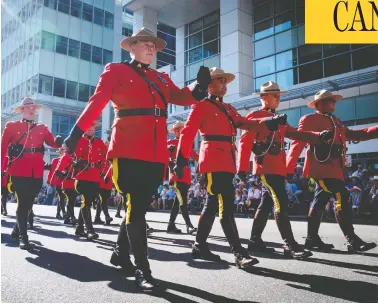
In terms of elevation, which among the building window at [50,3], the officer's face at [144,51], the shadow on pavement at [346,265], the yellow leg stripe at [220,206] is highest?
the building window at [50,3]

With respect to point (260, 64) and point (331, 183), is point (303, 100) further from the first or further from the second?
point (331, 183)

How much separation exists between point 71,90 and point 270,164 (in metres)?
31.9

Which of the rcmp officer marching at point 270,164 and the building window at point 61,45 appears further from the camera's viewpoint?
the building window at point 61,45

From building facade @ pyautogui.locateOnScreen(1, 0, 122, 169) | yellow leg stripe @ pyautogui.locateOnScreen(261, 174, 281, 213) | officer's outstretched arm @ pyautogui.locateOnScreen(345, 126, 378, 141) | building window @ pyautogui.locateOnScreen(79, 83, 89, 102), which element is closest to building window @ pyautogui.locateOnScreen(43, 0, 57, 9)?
building facade @ pyautogui.locateOnScreen(1, 0, 122, 169)

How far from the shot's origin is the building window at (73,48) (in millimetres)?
33781

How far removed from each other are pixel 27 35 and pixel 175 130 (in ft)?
102

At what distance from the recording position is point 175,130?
8305mm

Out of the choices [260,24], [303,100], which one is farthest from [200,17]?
[303,100]

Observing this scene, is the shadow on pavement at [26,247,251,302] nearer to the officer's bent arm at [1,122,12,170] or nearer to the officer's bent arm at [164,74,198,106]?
the officer's bent arm at [1,122,12,170]

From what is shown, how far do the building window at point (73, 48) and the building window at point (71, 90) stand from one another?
2.42 metres

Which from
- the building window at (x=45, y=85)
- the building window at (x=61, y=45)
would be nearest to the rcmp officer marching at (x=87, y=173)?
the building window at (x=45, y=85)

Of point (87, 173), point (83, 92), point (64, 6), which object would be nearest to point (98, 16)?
point (64, 6)

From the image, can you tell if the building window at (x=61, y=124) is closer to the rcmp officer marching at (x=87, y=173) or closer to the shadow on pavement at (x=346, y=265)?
the rcmp officer marching at (x=87, y=173)

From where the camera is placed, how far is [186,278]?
360cm
